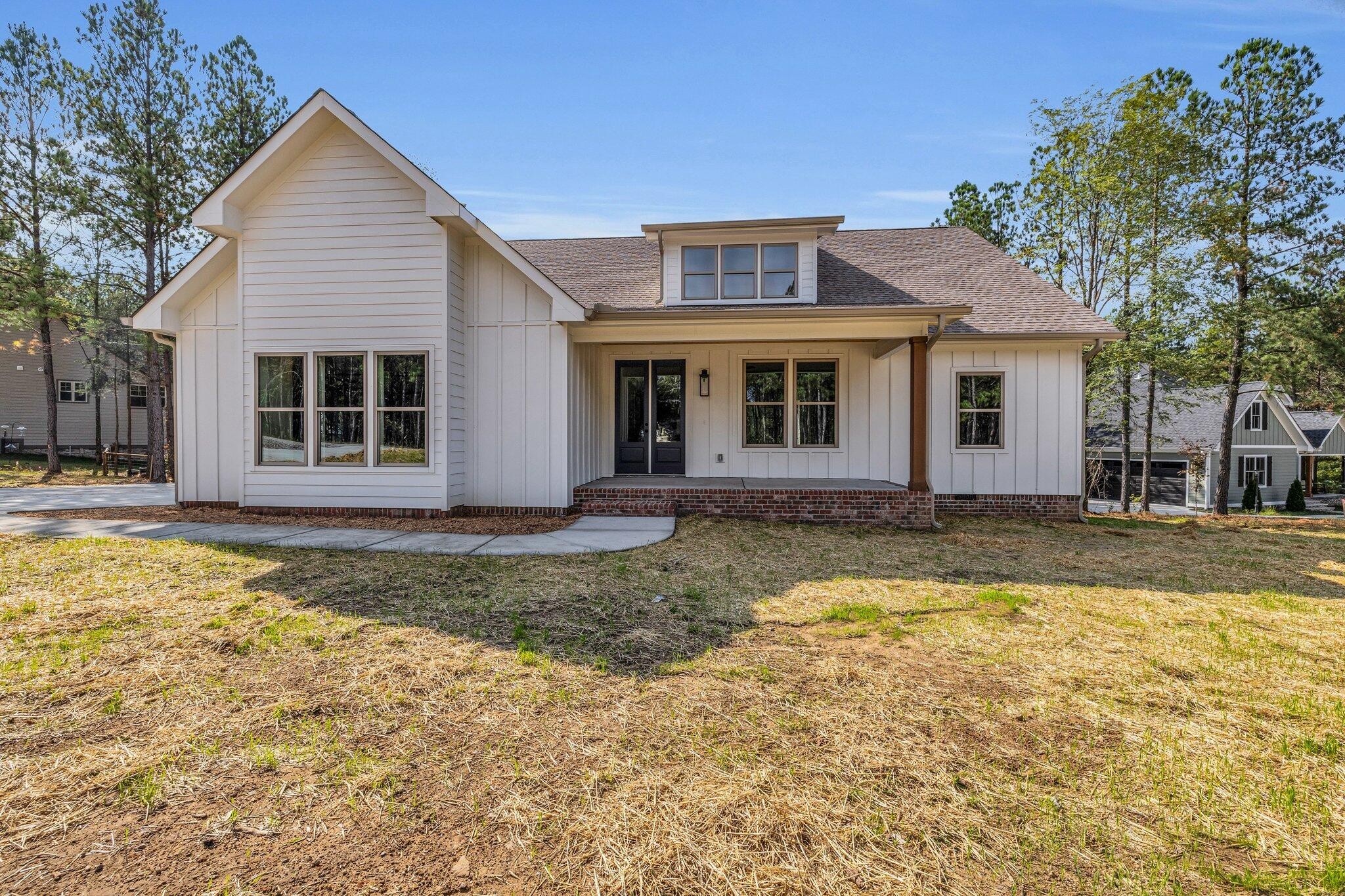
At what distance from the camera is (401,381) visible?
848 cm

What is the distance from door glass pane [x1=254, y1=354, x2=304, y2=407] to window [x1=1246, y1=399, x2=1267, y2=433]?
35.1m

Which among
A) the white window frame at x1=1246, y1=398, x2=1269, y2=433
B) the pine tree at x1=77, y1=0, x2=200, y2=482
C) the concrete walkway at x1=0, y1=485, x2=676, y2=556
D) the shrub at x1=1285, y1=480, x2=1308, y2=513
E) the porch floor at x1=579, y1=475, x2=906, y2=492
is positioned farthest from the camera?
the white window frame at x1=1246, y1=398, x2=1269, y2=433

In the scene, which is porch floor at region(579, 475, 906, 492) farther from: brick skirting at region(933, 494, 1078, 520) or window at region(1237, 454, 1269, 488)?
window at region(1237, 454, 1269, 488)

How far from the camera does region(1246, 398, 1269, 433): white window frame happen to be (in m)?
26.4

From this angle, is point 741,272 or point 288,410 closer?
point 288,410

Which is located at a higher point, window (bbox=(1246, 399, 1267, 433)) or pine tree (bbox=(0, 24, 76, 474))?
pine tree (bbox=(0, 24, 76, 474))

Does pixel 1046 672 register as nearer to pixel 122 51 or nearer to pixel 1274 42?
pixel 1274 42

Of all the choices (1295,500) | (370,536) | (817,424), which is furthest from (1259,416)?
(370,536)

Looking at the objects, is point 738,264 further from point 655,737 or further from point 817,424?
point 655,737

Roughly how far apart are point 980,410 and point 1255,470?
1035 inches

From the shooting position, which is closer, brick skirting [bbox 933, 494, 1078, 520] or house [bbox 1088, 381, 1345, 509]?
brick skirting [bbox 933, 494, 1078, 520]

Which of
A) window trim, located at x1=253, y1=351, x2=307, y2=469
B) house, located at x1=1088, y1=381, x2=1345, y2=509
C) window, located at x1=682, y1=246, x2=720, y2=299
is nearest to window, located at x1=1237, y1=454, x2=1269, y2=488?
house, located at x1=1088, y1=381, x2=1345, y2=509

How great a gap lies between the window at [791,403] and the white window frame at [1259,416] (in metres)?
26.9

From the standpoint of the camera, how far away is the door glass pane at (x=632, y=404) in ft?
37.3
